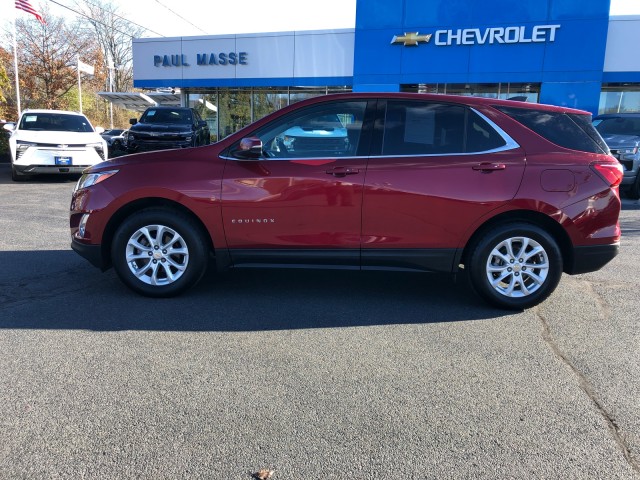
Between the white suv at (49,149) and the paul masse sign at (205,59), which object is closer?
the white suv at (49,149)

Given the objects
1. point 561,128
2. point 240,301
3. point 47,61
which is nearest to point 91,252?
point 240,301

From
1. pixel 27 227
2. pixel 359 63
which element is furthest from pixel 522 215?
pixel 359 63

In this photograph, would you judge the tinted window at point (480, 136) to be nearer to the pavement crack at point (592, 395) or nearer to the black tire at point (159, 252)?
the pavement crack at point (592, 395)

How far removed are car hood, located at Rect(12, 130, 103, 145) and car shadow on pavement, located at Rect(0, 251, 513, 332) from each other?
7.33 m

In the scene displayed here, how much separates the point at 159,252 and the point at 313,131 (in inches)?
70.3

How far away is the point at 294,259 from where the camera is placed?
4547 mm

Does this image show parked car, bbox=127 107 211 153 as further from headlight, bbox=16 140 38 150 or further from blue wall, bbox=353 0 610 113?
blue wall, bbox=353 0 610 113

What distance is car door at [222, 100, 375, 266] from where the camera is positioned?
4383mm

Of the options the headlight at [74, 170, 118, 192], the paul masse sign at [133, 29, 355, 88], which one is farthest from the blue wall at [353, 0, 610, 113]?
the headlight at [74, 170, 118, 192]

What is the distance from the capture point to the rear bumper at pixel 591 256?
4.42m

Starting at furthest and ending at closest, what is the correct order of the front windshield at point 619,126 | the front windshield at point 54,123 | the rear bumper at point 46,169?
the front windshield at point 54,123
the rear bumper at point 46,169
the front windshield at point 619,126

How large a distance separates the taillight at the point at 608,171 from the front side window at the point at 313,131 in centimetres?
206

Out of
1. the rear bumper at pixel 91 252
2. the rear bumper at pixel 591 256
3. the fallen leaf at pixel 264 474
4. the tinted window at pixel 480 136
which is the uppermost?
the tinted window at pixel 480 136

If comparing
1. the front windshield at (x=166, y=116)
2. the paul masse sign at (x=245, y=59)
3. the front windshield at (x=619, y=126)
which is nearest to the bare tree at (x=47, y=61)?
the paul masse sign at (x=245, y=59)
